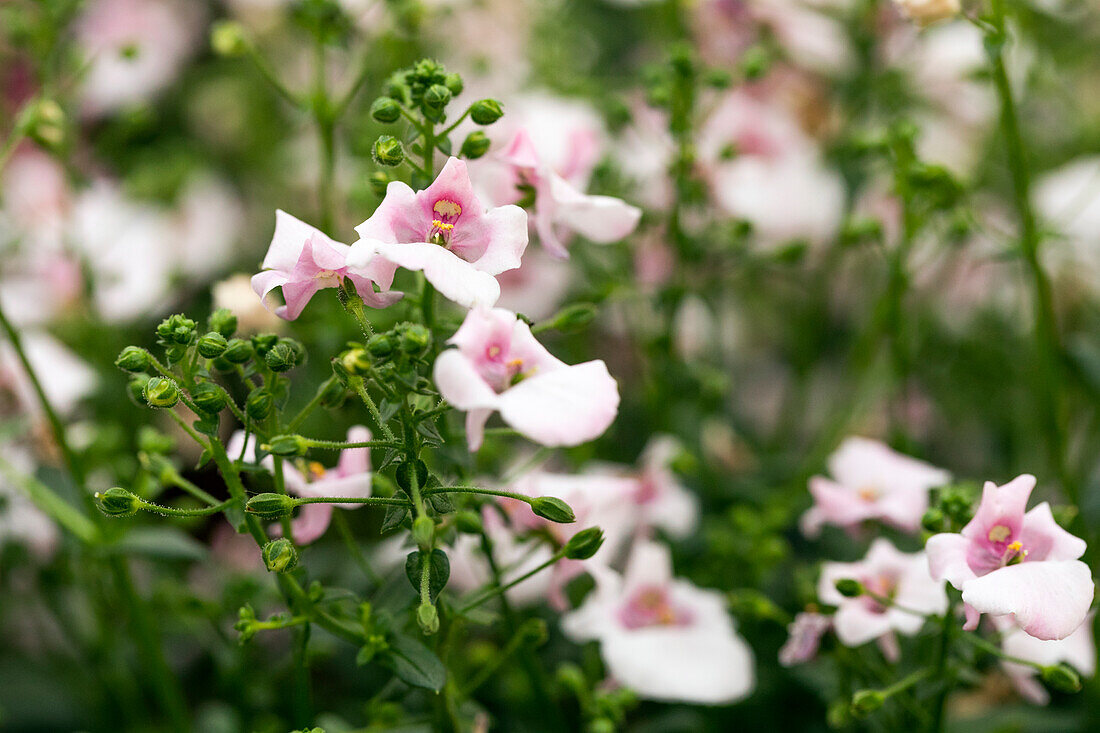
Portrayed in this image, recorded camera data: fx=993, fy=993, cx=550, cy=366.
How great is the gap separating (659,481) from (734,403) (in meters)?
0.35

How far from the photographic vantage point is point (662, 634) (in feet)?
2.17

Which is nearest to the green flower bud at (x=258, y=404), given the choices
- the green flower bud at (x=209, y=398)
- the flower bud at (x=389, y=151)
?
the green flower bud at (x=209, y=398)

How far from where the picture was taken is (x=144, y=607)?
659 mm

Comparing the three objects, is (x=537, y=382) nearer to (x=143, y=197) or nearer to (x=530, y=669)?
(x=530, y=669)

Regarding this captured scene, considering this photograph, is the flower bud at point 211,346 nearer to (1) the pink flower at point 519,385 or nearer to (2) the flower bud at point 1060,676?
(1) the pink flower at point 519,385

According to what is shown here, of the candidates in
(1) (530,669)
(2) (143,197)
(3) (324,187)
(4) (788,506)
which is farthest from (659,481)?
(2) (143,197)

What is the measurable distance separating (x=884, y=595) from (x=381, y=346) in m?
0.33

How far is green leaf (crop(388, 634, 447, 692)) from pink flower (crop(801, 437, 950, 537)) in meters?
0.25

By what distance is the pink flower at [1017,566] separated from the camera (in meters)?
0.41

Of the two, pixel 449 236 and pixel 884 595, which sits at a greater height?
pixel 449 236

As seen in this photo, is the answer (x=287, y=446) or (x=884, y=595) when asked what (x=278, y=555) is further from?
(x=884, y=595)

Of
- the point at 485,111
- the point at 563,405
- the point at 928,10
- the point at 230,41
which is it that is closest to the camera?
the point at 563,405

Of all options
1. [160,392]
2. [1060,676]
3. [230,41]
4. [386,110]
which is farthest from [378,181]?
[1060,676]

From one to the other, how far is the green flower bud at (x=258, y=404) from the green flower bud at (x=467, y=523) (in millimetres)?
102
